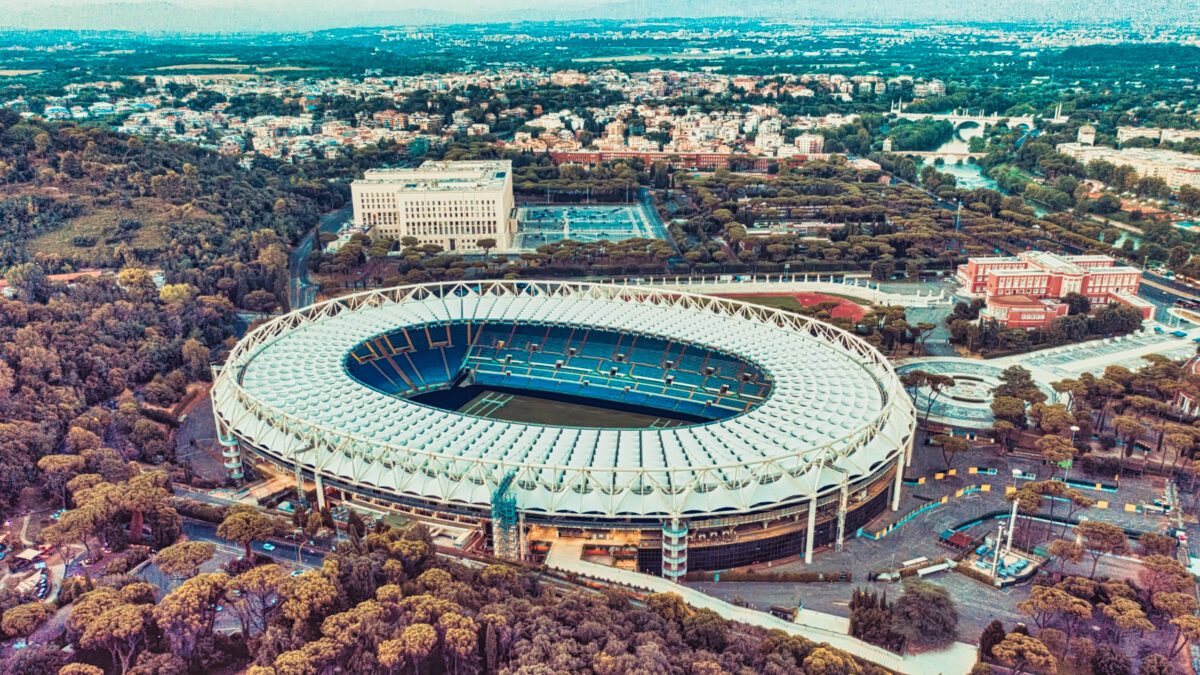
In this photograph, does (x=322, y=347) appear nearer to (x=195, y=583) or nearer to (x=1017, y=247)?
(x=195, y=583)

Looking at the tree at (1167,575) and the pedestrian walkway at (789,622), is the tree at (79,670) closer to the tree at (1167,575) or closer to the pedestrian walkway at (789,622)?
the pedestrian walkway at (789,622)

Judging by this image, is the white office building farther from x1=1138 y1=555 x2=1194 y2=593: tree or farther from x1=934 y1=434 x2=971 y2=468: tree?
x1=1138 y1=555 x2=1194 y2=593: tree

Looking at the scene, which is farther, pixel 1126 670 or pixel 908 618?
pixel 908 618

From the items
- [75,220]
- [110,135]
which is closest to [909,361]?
[75,220]

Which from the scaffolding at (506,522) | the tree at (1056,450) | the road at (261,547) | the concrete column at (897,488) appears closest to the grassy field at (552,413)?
the concrete column at (897,488)

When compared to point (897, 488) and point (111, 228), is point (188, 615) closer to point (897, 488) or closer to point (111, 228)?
point (897, 488)

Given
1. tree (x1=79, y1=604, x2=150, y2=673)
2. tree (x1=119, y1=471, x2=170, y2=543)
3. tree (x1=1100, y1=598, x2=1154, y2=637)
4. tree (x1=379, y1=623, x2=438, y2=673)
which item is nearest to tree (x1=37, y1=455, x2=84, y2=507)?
tree (x1=119, y1=471, x2=170, y2=543)
